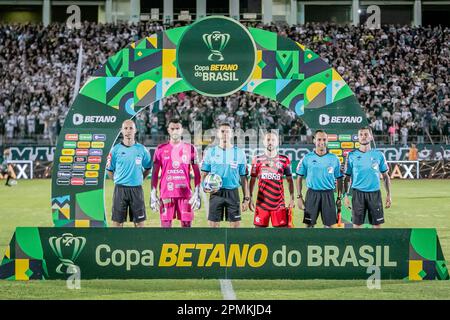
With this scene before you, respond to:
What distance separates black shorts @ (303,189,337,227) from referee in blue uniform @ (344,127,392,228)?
1.57 ft

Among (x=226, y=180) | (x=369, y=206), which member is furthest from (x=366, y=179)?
(x=226, y=180)

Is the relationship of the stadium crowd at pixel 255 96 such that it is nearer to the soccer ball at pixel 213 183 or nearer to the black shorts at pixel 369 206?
the black shorts at pixel 369 206

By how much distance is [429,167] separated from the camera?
30.4 m

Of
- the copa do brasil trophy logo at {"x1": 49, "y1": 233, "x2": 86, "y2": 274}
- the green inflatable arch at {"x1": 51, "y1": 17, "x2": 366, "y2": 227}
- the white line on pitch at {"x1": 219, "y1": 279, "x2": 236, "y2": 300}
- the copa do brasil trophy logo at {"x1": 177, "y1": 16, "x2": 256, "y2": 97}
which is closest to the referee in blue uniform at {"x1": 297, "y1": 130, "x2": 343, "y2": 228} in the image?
the green inflatable arch at {"x1": 51, "y1": 17, "x2": 366, "y2": 227}

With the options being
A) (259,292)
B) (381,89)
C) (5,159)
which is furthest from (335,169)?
(381,89)

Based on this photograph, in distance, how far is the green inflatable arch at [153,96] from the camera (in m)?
12.8

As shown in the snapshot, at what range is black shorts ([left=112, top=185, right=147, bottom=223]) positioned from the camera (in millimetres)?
12344

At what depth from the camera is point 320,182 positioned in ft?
38.9

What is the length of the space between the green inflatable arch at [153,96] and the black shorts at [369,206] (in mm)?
898

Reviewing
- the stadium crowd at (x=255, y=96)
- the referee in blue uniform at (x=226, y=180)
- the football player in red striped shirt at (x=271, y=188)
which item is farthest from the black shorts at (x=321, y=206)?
the stadium crowd at (x=255, y=96)

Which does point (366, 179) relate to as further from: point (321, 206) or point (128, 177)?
point (128, 177)

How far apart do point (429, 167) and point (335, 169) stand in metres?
19.5

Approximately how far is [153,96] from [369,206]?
4.01m

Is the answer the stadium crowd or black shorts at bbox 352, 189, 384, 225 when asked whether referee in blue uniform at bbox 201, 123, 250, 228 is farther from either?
the stadium crowd
